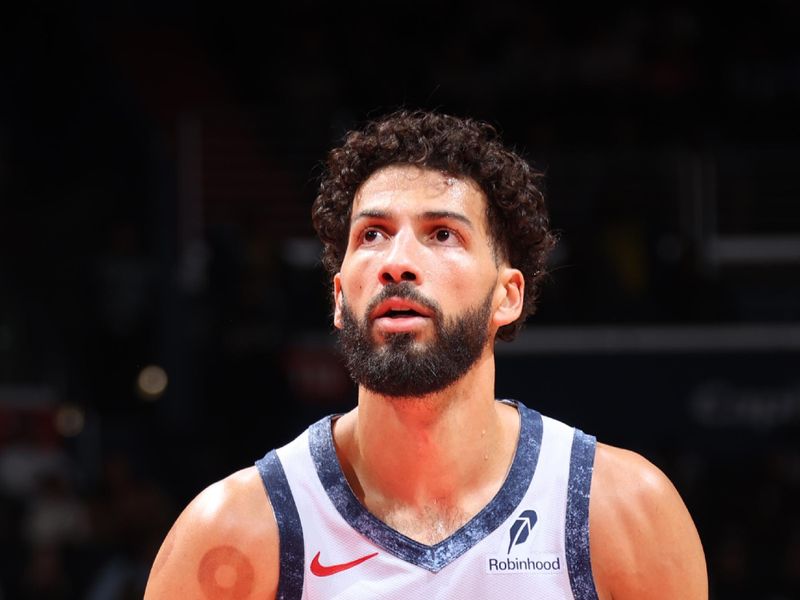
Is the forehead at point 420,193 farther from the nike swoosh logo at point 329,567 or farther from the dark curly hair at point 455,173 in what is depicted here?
the nike swoosh logo at point 329,567

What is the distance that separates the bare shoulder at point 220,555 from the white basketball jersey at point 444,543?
0.13 ft

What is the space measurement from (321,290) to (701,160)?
2.88m

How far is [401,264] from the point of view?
3184 mm

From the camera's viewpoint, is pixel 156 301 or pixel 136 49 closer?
pixel 156 301

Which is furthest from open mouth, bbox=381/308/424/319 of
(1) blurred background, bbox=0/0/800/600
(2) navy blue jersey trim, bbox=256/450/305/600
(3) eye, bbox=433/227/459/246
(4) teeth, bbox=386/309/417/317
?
(1) blurred background, bbox=0/0/800/600

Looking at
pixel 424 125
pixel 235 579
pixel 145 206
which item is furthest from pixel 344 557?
pixel 145 206

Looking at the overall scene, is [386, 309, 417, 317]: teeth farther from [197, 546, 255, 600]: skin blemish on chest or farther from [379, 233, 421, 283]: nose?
[197, 546, 255, 600]: skin blemish on chest

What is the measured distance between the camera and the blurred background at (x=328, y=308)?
8750 mm

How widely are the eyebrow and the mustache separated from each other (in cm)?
20

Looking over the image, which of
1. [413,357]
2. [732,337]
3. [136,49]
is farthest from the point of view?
[136,49]

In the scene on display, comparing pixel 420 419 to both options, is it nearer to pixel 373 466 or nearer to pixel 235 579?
pixel 373 466

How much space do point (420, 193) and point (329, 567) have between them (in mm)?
959

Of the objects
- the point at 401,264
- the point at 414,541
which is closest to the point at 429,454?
the point at 414,541

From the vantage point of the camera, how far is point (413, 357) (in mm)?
3166
